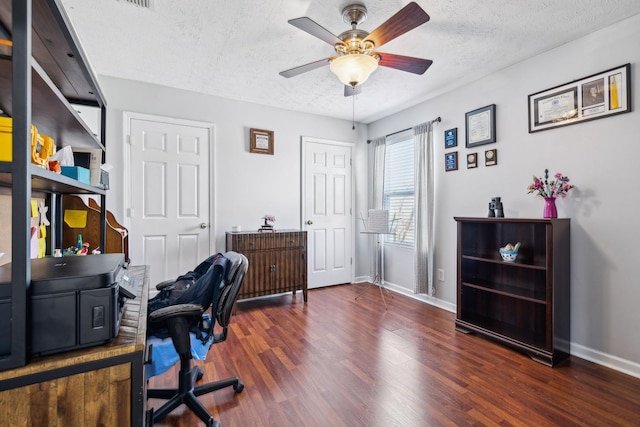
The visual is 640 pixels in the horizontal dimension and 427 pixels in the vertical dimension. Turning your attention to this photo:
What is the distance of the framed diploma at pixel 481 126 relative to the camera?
300 centimetres

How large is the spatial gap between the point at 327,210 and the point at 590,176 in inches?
115

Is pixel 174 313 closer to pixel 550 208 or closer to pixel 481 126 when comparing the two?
pixel 550 208

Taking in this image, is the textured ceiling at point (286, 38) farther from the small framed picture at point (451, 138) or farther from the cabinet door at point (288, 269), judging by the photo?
the cabinet door at point (288, 269)

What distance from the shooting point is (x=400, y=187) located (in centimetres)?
416

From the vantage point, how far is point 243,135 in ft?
12.6

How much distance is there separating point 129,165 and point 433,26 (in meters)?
3.18

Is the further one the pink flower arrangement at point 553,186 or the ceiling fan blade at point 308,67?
the pink flower arrangement at point 553,186

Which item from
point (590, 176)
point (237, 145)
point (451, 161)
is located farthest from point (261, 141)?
point (590, 176)

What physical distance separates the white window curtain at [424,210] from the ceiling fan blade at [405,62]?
1.48 m

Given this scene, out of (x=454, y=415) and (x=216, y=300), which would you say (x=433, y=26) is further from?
(x=454, y=415)

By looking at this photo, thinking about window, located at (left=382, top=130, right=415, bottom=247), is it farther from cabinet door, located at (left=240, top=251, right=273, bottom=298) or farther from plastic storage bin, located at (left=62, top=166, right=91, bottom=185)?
plastic storage bin, located at (left=62, top=166, right=91, bottom=185)

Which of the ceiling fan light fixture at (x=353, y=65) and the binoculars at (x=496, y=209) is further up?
the ceiling fan light fixture at (x=353, y=65)

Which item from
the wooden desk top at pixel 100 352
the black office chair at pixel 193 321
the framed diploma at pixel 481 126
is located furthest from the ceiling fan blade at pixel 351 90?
the wooden desk top at pixel 100 352

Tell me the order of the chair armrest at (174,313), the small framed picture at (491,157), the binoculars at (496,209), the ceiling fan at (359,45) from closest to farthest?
1. the chair armrest at (174,313)
2. the ceiling fan at (359,45)
3. the binoculars at (496,209)
4. the small framed picture at (491,157)
